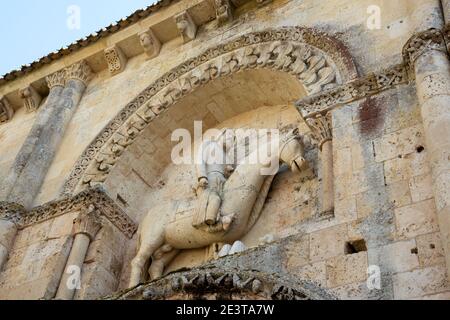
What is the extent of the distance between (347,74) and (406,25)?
0.98 metres

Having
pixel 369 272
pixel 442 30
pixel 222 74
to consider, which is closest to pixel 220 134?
pixel 222 74

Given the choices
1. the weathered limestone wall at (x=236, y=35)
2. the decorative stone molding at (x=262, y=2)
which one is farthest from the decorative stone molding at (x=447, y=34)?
the decorative stone molding at (x=262, y=2)

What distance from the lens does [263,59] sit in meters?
8.69

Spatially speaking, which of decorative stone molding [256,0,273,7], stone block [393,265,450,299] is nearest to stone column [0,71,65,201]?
decorative stone molding [256,0,273,7]

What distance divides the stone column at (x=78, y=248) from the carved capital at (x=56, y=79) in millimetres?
3578

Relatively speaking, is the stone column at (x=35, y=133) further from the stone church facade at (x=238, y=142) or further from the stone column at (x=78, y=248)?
the stone column at (x=78, y=248)

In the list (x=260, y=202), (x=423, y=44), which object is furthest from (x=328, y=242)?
(x=423, y=44)

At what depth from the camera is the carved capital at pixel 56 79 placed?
36.4 ft

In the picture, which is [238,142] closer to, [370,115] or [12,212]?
[370,115]

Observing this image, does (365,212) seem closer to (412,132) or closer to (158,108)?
(412,132)

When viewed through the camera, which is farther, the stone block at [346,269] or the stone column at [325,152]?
the stone column at [325,152]

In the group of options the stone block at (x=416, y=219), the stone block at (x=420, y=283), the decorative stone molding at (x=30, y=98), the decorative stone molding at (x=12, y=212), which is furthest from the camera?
the decorative stone molding at (x=30, y=98)

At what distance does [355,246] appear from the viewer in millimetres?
5555

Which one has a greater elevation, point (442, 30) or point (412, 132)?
point (442, 30)
